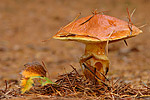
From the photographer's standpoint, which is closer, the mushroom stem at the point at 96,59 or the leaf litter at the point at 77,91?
the leaf litter at the point at 77,91

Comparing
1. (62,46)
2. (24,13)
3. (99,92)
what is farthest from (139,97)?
(24,13)

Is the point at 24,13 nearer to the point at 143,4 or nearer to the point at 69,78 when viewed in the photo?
the point at 143,4

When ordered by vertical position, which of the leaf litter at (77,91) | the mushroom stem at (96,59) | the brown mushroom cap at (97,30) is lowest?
the leaf litter at (77,91)

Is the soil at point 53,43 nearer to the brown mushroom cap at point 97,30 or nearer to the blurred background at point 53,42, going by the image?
the blurred background at point 53,42

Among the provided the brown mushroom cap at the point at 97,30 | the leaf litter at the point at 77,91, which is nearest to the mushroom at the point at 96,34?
the brown mushroom cap at the point at 97,30

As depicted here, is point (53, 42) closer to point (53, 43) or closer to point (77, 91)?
point (53, 43)

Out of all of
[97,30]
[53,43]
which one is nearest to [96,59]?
[97,30]
